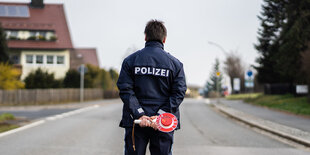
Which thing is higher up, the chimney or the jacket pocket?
the chimney

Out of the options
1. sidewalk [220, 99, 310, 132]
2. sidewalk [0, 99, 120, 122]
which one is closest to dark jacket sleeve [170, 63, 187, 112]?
sidewalk [220, 99, 310, 132]

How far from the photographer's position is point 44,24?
4209 centimetres

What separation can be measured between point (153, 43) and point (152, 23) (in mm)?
208

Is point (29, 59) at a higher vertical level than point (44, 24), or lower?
lower

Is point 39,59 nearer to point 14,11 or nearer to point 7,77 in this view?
point 14,11

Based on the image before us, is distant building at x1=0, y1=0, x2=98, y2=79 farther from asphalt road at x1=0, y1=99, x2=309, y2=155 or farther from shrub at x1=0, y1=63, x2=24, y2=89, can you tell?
asphalt road at x1=0, y1=99, x2=309, y2=155

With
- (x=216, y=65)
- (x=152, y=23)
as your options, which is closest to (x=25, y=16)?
(x=152, y=23)

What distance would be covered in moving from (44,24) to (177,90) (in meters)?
40.8

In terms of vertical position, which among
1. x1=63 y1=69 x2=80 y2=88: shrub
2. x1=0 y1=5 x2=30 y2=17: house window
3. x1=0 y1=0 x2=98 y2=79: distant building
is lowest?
x1=63 y1=69 x2=80 y2=88: shrub

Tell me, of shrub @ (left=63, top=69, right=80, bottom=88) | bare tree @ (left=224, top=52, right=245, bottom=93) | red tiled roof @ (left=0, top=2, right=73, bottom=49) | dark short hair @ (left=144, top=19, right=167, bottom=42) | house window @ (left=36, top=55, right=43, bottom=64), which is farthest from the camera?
bare tree @ (left=224, top=52, right=245, bottom=93)

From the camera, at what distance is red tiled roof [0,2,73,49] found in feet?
134

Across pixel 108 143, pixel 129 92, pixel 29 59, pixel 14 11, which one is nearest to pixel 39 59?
pixel 29 59

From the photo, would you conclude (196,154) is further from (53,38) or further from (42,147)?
(53,38)

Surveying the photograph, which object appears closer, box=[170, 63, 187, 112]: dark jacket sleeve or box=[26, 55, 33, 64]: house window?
box=[170, 63, 187, 112]: dark jacket sleeve
